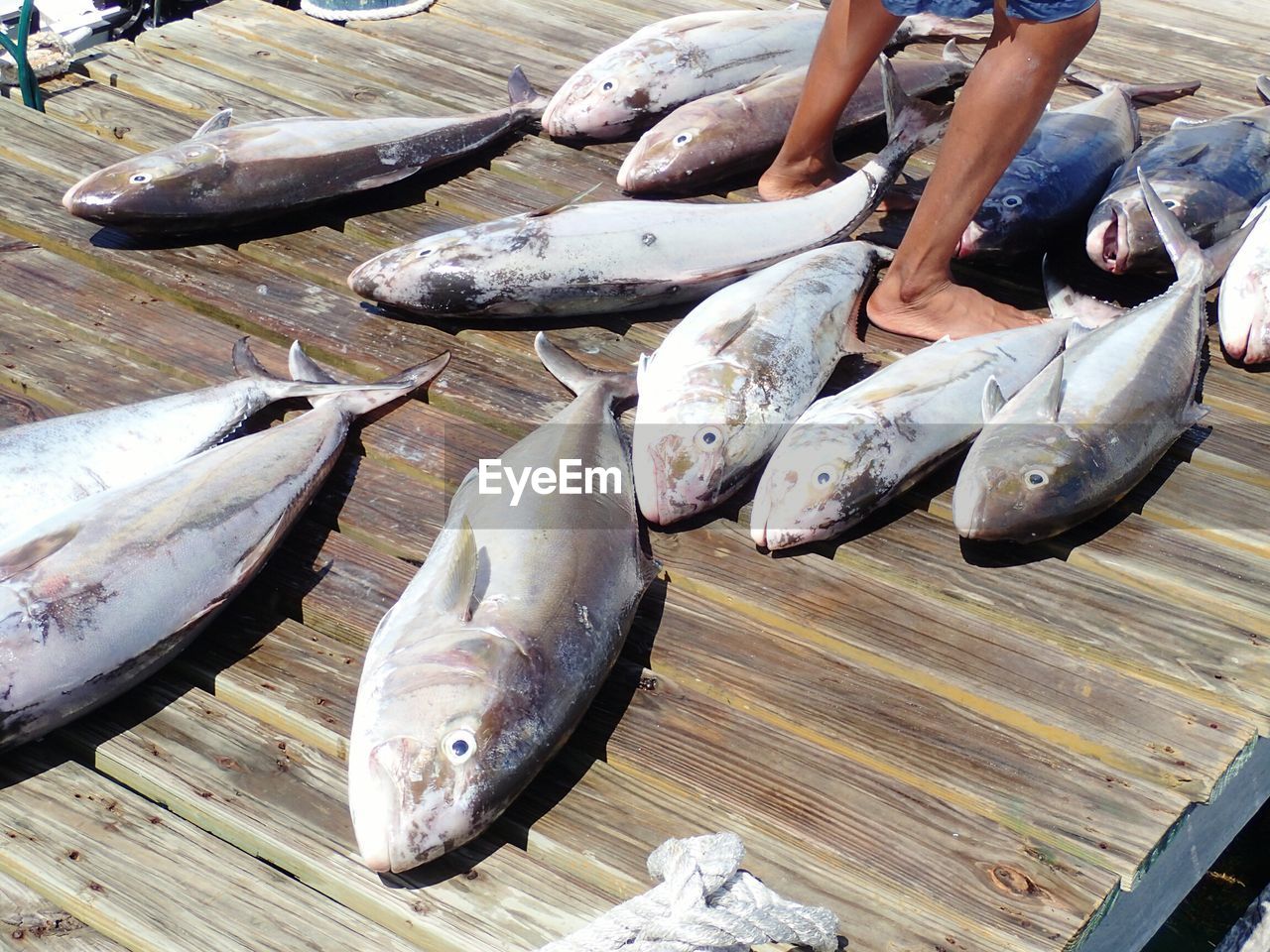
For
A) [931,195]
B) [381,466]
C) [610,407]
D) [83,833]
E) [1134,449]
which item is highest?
[931,195]

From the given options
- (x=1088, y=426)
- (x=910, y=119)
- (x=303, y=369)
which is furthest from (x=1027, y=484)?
(x=303, y=369)

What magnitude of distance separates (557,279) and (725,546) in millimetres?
1114

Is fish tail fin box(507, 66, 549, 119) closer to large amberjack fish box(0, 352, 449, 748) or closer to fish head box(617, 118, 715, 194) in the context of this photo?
fish head box(617, 118, 715, 194)

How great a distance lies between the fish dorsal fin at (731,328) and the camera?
3201 mm

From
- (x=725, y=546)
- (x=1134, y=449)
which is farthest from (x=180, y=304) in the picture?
(x=1134, y=449)

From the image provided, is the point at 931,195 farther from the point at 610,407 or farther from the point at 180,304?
the point at 180,304

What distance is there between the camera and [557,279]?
3.67m

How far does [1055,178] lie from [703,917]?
3.03 meters

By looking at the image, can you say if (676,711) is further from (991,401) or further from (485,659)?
(991,401)

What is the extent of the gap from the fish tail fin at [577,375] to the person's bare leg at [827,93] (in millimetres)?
1275

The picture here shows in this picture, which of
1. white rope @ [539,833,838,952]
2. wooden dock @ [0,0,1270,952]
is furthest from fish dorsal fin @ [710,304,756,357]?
white rope @ [539,833,838,952]

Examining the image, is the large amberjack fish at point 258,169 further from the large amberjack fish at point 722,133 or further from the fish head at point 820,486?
the fish head at point 820,486

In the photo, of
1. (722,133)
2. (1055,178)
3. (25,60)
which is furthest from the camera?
(25,60)

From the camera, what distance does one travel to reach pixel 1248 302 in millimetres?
3684
